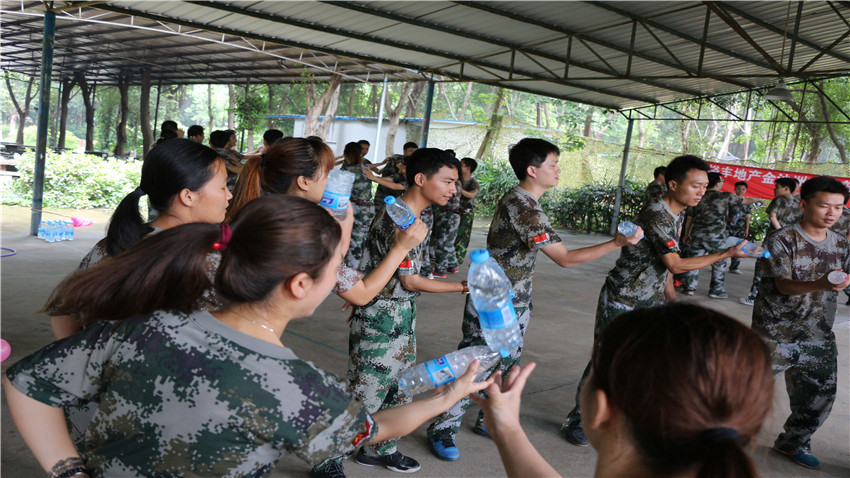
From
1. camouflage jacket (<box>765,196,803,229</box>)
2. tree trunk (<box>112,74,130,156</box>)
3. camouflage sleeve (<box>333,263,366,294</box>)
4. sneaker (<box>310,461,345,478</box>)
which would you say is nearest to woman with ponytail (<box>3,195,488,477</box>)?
camouflage sleeve (<box>333,263,366,294</box>)

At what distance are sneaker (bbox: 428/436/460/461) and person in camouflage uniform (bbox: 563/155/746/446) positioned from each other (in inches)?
29.2

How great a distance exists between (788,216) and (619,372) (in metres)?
8.73

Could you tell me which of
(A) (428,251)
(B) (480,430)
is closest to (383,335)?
(B) (480,430)

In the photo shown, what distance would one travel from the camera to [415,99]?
2381 centimetres

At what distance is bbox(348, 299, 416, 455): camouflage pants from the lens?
9.22ft

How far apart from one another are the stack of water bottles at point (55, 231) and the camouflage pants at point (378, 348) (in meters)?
6.73

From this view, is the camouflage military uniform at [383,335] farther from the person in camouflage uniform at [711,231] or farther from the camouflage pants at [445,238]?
the person in camouflage uniform at [711,231]

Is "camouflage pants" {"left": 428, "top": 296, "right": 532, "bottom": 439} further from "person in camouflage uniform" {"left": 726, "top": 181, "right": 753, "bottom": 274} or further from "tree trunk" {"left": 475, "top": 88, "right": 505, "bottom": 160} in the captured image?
"tree trunk" {"left": 475, "top": 88, "right": 505, "bottom": 160}

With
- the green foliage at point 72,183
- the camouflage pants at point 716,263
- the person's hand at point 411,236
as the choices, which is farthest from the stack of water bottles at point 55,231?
the camouflage pants at point 716,263

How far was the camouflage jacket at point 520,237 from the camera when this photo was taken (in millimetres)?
3205

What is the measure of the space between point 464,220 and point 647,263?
579 cm

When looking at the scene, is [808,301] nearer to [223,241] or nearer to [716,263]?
[223,241]

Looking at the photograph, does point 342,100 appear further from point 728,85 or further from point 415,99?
point 728,85

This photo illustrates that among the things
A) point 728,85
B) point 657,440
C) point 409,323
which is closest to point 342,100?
point 728,85
